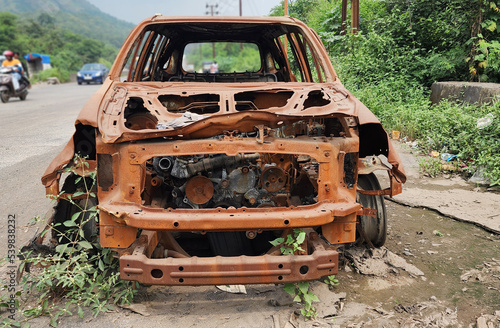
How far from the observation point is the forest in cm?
604

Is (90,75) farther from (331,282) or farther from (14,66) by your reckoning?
(331,282)

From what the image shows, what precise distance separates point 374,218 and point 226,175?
1301 millimetres

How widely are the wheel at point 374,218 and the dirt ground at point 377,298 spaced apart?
0.42ft

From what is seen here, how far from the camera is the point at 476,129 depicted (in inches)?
237

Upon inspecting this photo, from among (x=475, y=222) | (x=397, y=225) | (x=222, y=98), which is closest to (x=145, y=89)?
(x=222, y=98)

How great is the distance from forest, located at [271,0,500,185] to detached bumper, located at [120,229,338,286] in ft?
12.8

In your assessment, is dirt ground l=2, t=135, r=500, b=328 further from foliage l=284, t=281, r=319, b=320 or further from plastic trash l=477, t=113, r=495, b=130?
plastic trash l=477, t=113, r=495, b=130

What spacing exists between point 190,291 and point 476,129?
4.85 metres

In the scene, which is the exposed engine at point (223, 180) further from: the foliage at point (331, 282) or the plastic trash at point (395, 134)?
the plastic trash at point (395, 134)

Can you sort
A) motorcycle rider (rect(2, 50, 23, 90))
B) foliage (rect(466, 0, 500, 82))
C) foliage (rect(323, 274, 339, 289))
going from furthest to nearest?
motorcycle rider (rect(2, 50, 23, 90)), foliage (rect(466, 0, 500, 82)), foliage (rect(323, 274, 339, 289))

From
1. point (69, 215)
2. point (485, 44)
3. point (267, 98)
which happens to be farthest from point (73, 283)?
point (485, 44)

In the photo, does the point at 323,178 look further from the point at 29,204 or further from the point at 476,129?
the point at 476,129

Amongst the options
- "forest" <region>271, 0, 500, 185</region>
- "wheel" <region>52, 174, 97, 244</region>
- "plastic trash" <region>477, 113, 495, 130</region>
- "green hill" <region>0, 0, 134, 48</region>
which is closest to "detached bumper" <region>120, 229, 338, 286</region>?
"wheel" <region>52, 174, 97, 244</region>

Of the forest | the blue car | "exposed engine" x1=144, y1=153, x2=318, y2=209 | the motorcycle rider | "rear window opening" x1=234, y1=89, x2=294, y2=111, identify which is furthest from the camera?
the blue car
